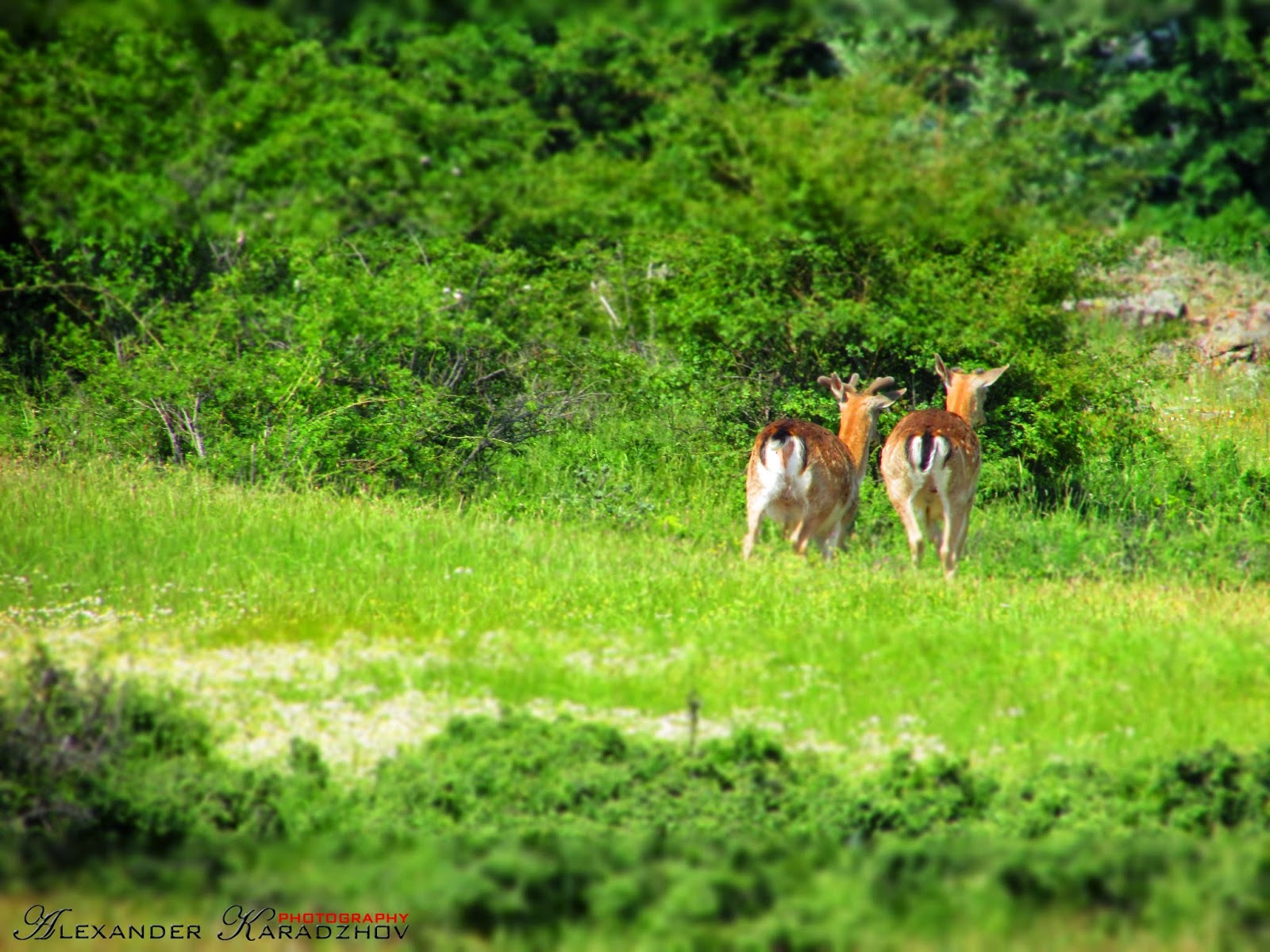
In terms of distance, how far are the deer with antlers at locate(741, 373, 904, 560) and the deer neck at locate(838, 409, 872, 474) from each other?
0.25 metres

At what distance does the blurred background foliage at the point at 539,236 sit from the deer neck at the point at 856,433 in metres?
1.06

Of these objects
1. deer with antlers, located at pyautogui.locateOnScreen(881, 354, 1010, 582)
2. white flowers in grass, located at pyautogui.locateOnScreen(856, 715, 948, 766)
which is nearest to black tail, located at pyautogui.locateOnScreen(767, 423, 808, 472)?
deer with antlers, located at pyautogui.locateOnScreen(881, 354, 1010, 582)

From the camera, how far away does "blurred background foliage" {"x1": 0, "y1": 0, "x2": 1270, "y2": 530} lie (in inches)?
504

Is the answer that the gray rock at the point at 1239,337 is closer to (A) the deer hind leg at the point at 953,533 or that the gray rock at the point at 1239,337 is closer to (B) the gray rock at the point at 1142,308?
(B) the gray rock at the point at 1142,308

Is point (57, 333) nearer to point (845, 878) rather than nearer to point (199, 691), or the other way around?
point (199, 691)

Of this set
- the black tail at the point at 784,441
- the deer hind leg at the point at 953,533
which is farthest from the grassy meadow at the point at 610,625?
the black tail at the point at 784,441

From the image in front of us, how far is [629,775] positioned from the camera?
5.91 metres

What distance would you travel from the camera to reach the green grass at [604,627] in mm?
6875

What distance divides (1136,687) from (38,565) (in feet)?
21.5

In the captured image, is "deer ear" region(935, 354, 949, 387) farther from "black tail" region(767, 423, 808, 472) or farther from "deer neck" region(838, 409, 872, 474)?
"black tail" region(767, 423, 808, 472)

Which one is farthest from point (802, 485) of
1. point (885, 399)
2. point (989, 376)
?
point (989, 376)

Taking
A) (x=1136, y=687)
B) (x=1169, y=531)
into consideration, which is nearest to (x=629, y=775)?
(x=1136, y=687)

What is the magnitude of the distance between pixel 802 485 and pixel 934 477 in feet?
3.30

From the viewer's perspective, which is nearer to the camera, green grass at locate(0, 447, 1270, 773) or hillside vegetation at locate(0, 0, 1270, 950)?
hillside vegetation at locate(0, 0, 1270, 950)
